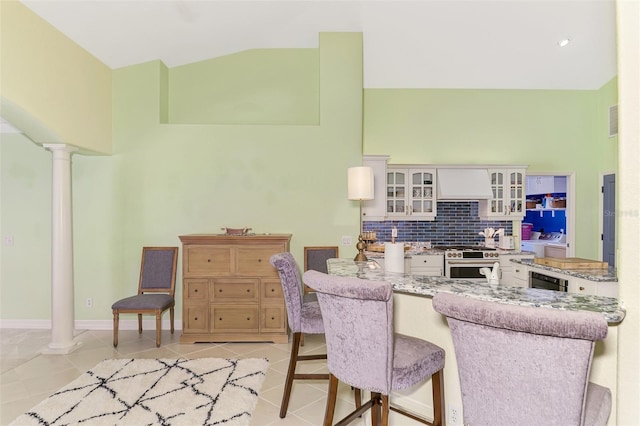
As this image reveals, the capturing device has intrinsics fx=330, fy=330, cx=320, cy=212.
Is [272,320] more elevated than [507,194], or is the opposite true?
[507,194]

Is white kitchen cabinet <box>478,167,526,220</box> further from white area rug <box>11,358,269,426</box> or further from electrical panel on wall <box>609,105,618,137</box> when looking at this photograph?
white area rug <box>11,358,269,426</box>

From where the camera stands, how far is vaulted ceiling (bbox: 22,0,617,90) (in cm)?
357

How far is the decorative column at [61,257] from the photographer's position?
364cm

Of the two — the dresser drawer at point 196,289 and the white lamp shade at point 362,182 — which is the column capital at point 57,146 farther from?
the white lamp shade at point 362,182

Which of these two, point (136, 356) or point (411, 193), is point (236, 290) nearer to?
point (136, 356)

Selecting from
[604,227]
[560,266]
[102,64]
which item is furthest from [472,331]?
[604,227]

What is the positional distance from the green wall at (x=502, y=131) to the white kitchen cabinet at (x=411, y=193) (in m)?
0.40

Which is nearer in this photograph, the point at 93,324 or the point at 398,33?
the point at 93,324

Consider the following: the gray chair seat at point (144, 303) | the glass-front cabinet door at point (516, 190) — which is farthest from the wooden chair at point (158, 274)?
the glass-front cabinet door at point (516, 190)

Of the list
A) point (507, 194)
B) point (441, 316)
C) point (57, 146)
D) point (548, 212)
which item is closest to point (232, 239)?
point (57, 146)

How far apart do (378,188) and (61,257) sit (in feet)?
13.5

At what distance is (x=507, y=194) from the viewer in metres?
5.41

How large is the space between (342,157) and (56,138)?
3209 millimetres

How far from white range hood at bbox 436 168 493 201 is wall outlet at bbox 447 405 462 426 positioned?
388 cm
